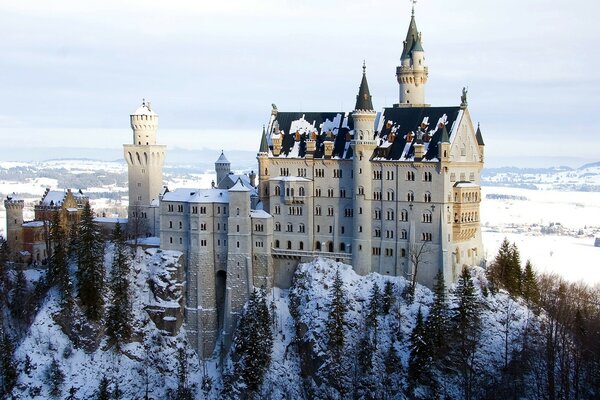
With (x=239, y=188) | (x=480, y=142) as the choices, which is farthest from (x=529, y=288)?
(x=239, y=188)

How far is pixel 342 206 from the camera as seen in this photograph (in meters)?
104

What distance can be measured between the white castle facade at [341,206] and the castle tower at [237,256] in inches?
4.9

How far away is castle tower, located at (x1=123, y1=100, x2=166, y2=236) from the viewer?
384ft

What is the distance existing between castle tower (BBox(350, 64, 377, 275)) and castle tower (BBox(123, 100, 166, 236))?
30791 mm

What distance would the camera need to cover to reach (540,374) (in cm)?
8925

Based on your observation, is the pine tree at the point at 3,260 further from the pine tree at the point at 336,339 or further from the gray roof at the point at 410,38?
the gray roof at the point at 410,38

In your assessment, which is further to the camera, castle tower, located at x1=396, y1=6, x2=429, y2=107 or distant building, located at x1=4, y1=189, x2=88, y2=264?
distant building, located at x1=4, y1=189, x2=88, y2=264

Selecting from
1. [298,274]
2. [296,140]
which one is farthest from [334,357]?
[296,140]

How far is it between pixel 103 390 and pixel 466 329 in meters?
41.7

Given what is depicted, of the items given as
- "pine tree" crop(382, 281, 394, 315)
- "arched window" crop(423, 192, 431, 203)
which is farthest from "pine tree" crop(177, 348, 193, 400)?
"arched window" crop(423, 192, 431, 203)

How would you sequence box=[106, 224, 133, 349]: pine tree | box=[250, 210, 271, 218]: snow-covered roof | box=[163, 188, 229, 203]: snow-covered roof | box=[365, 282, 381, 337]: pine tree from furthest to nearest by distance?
box=[163, 188, 229, 203]: snow-covered roof < box=[250, 210, 271, 218]: snow-covered roof < box=[106, 224, 133, 349]: pine tree < box=[365, 282, 381, 337]: pine tree

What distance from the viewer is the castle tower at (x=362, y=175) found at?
101 metres

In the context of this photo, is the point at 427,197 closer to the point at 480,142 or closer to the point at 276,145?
the point at 480,142

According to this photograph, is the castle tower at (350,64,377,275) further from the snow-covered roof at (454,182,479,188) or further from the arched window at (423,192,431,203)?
the snow-covered roof at (454,182,479,188)
